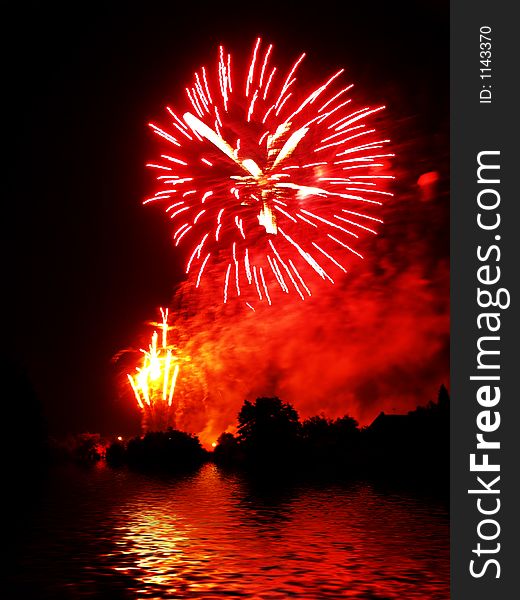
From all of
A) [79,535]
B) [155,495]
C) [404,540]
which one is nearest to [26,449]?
[155,495]

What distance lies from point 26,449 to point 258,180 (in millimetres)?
57468

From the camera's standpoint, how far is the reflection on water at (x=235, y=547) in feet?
72.6

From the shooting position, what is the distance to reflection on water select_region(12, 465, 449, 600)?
72.6 feet

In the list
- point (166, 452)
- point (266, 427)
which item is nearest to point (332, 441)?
point (266, 427)

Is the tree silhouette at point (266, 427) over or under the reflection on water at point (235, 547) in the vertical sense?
over

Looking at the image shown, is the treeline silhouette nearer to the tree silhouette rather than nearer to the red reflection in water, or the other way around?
the tree silhouette

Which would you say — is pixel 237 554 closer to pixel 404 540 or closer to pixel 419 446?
pixel 404 540

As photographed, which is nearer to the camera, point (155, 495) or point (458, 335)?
→ point (458, 335)

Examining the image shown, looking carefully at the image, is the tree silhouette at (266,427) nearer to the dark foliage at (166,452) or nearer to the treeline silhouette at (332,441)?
the treeline silhouette at (332,441)

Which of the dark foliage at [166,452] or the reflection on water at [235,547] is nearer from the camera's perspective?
the reflection on water at [235,547]

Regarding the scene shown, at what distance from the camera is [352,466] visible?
88.8 m

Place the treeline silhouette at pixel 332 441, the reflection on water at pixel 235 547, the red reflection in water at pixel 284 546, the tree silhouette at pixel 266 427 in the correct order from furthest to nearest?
the tree silhouette at pixel 266 427
the treeline silhouette at pixel 332 441
the red reflection in water at pixel 284 546
the reflection on water at pixel 235 547

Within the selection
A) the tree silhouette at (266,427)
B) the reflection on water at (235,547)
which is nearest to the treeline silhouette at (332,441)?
the tree silhouette at (266,427)

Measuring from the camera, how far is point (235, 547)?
29.4 meters
